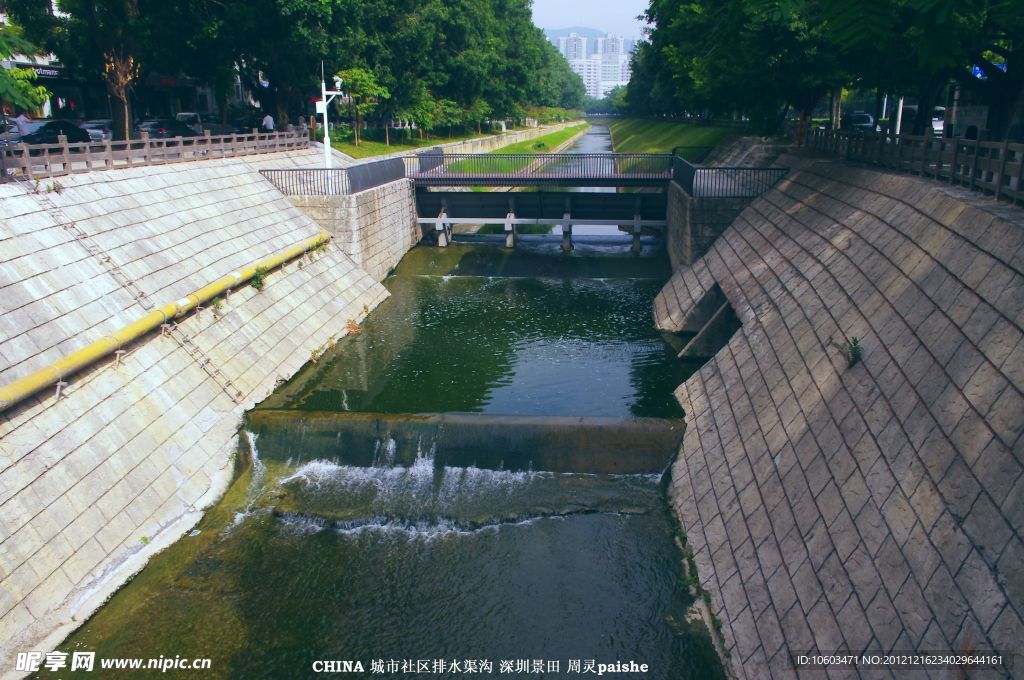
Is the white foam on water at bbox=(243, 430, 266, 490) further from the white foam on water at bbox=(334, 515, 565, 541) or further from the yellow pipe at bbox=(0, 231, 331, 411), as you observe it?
the yellow pipe at bbox=(0, 231, 331, 411)

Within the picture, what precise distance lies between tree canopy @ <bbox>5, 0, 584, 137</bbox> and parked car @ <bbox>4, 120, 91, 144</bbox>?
398 centimetres

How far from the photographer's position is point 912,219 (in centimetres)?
1728

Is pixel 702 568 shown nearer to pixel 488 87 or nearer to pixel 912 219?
pixel 912 219

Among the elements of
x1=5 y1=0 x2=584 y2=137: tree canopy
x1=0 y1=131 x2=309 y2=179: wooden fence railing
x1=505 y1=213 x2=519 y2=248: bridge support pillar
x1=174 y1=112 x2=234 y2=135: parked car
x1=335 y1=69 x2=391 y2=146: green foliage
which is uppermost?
x1=5 y1=0 x2=584 y2=137: tree canopy

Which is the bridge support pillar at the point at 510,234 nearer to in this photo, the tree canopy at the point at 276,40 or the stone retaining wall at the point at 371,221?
the stone retaining wall at the point at 371,221

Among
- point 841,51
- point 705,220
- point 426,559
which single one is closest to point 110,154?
point 426,559

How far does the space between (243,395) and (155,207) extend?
8.13m

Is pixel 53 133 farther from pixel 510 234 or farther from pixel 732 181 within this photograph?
pixel 732 181

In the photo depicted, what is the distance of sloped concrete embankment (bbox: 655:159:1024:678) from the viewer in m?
9.23

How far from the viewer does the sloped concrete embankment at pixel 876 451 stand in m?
9.23

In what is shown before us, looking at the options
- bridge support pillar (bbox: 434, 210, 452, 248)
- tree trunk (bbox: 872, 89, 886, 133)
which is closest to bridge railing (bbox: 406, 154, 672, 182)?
bridge support pillar (bbox: 434, 210, 452, 248)

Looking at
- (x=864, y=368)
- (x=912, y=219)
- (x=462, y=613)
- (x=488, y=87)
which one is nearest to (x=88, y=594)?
(x=462, y=613)

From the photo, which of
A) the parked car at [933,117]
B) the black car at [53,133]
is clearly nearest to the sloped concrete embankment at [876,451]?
the black car at [53,133]

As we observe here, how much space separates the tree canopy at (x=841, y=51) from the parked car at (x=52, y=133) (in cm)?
2994
